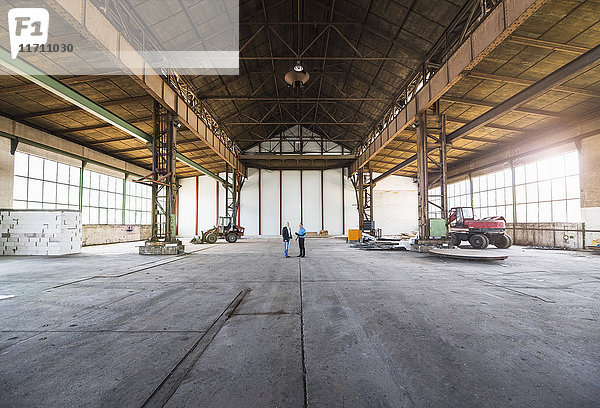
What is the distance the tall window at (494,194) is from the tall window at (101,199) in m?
27.9

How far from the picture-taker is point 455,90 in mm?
13172

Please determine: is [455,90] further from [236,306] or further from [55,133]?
[55,133]

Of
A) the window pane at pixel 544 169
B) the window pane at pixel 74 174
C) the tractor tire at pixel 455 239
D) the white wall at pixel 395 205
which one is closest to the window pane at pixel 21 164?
the window pane at pixel 74 174

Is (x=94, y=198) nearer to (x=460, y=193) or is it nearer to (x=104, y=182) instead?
(x=104, y=182)

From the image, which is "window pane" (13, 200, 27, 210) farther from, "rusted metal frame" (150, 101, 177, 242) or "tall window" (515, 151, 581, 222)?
"tall window" (515, 151, 581, 222)

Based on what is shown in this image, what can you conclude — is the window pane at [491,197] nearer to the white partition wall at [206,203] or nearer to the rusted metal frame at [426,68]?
the rusted metal frame at [426,68]

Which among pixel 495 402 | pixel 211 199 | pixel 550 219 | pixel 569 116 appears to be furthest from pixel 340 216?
pixel 495 402

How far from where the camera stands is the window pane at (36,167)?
1537 centimetres

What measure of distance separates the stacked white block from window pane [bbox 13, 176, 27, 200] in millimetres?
2737

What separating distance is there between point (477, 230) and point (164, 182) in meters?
17.0

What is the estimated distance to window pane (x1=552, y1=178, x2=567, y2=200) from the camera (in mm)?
16234

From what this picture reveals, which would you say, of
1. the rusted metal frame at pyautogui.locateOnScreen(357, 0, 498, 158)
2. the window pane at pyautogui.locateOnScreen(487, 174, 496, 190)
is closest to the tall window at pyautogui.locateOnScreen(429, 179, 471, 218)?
the window pane at pyautogui.locateOnScreen(487, 174, 496, 190)

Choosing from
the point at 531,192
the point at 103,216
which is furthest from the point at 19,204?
the point at 531,192

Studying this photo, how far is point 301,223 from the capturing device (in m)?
14.1
